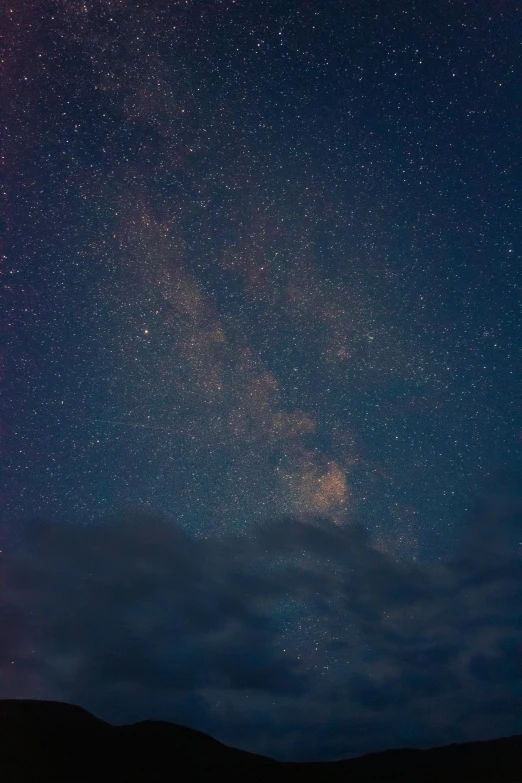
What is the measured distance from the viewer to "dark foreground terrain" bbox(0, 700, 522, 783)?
5950 cm

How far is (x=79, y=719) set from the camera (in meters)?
73.7

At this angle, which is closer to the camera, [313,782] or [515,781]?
[515,781]

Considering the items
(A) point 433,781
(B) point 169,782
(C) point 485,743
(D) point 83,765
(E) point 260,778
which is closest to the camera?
(D) point 83,765

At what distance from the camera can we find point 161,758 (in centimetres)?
7812

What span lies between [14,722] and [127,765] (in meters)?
16.0

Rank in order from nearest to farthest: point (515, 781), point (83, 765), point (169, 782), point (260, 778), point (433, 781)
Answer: point (83, 765) → point (515, 781) → point (169, 782) → point (433, 781) → point (260, 778)

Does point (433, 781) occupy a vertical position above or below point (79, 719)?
below

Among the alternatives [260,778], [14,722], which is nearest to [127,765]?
[14,722]

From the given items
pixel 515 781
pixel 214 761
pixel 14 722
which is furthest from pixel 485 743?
pixel 14 722

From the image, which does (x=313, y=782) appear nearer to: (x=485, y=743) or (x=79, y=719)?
(x=485, y=743)

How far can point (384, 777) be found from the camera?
8912cm

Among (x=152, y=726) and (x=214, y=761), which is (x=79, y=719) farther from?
(x=214, y=761)

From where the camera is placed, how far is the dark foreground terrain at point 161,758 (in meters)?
59.5

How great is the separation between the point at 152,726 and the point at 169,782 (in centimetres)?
1780
